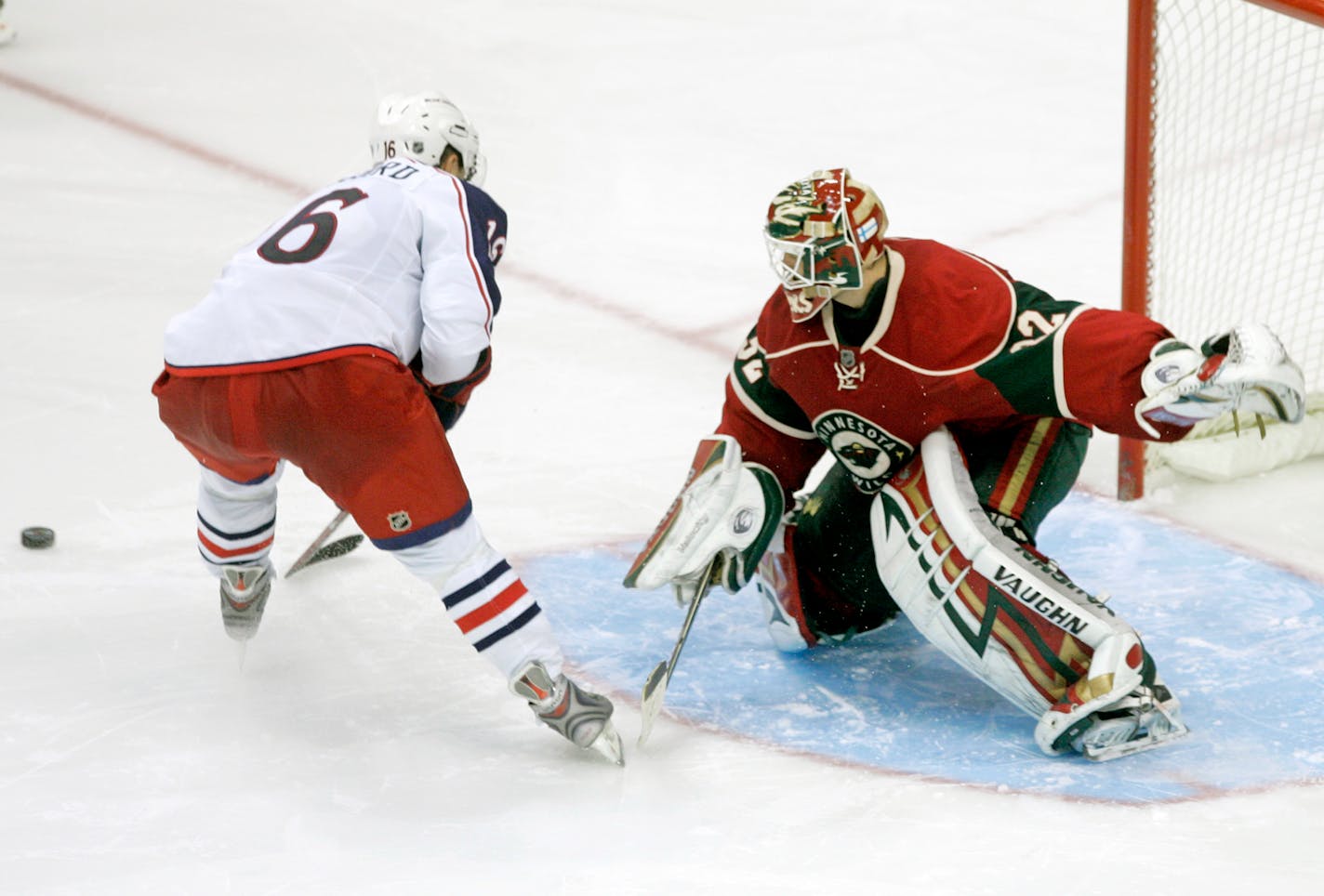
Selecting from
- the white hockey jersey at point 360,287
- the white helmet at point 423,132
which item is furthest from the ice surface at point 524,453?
the white helmet at point 423,132

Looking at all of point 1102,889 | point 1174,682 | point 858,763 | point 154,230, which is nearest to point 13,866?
point 858,763

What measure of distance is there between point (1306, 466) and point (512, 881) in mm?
2019

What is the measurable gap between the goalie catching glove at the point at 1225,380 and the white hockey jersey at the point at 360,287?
92 centimetres

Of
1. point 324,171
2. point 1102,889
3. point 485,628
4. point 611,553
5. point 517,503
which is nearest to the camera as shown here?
point 1102,889

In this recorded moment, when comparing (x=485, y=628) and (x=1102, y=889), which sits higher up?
(x=485, y=628)

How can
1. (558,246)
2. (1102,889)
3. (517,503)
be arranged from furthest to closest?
1. (558,246)
2. (517,503)
3. (1102,889)

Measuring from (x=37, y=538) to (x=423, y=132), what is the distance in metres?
1.18

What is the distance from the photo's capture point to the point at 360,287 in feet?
8.29

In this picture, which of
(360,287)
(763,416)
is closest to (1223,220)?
(763,416)

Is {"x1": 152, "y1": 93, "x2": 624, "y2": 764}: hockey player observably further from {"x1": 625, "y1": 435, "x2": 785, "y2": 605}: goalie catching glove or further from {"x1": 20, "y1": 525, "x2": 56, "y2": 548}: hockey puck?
{"x1": 20, "y1": 525, "x2": 56, "y2": 548}: hockey puck

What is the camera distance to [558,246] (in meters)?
4.88

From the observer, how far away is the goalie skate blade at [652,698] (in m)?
2.71

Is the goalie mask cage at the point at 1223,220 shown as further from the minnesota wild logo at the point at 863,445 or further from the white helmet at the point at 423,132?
the white helmet at the point at 423,132

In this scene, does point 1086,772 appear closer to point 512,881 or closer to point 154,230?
point 512,881
